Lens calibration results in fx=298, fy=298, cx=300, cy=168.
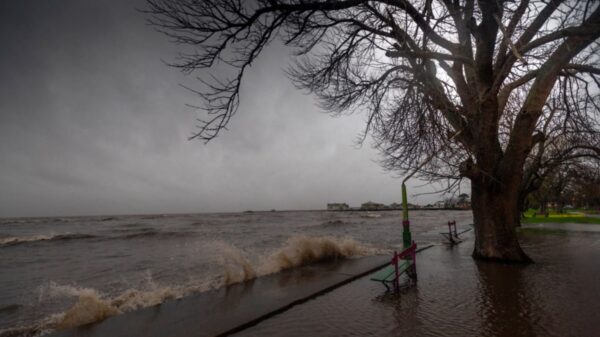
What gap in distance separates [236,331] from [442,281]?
15.0 feet

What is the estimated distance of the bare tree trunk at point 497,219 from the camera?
7461 mm

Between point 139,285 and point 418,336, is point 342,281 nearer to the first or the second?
point 418,336

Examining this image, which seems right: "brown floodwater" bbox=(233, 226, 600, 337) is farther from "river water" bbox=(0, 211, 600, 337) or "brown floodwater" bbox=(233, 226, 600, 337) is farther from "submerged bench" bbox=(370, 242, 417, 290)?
"submerged bench" bbox=(370, 242, 417, 290)

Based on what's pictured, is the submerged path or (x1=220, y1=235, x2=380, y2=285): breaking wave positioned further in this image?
(x1=220, y1=235, x2=380, y2=285): breaking wave

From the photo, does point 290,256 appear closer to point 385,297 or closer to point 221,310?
point 385,297

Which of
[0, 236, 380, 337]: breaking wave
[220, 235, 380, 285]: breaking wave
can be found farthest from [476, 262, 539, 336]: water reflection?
[0, 236, 380, 337]: breaking wave

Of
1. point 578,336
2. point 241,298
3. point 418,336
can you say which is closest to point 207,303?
point 241,298

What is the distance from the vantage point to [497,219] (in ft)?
24.6

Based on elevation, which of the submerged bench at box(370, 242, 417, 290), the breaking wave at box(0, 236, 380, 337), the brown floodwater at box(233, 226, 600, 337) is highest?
the submerged bench at box(370, 242, 417, 290)

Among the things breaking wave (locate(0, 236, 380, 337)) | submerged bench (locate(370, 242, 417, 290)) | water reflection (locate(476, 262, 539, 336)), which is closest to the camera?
water reflection (locate(476, 262, 539, 336))

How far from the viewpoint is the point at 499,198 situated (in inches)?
294

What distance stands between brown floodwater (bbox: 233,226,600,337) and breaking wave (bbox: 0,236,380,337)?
2.94 metres

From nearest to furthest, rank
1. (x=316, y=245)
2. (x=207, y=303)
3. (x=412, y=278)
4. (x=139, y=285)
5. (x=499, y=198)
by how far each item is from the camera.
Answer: (x=207, y=303) → (x=412, y=278) → (x=499, y=198) → (x=139, y=285) → (x=316, y=245)

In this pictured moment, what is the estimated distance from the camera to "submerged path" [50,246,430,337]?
4.19 meters
